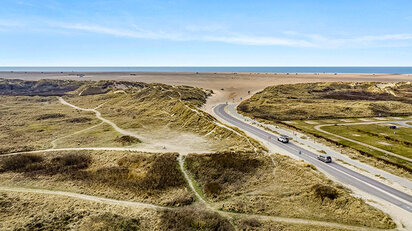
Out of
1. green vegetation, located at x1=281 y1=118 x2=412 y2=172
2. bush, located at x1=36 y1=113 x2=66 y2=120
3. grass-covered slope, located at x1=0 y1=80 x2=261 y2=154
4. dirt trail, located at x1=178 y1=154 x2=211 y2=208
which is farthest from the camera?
bush, located at x1=36 y1=113 x2=66 y2=120

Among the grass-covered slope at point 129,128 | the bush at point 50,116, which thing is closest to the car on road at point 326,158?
the grass-covered slope at point 129,128

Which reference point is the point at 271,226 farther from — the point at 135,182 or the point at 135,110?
the point at 135,110

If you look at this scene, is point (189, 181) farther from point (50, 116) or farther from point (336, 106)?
point (336, 106)

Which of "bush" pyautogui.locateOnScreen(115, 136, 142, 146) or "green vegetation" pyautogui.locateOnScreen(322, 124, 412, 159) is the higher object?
"green vegetation" pyautogui.locateOnScreen(322, 124, 412, 159)

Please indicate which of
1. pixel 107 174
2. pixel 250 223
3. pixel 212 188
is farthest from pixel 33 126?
pixel 250 223

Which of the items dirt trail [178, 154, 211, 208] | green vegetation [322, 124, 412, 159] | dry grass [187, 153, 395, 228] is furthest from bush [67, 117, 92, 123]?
green vegetation [322, 124, 412, 159]

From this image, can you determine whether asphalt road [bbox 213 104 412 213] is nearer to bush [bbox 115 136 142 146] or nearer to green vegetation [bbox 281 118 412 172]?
green vegetation [bbox 281 118 412 172]

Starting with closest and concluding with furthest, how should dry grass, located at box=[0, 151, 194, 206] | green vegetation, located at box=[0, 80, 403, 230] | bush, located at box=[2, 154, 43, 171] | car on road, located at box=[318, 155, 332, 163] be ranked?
green vegetation, located at box=[0, 80, 403, 230] < dry grass, located at box=[0, 151, 194, 206] < car on road, located at box=[318, 155, 332, 163] < bush, located at box=[2, 154, 43, 171]

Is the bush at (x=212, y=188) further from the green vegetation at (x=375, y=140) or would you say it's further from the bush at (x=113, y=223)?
the green vegetation at (x=375, y=140)

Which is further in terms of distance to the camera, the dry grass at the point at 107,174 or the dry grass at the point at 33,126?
the dry grass at the point at 33,126

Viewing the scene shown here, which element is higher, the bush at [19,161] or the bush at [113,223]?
the bush at [19,161]
